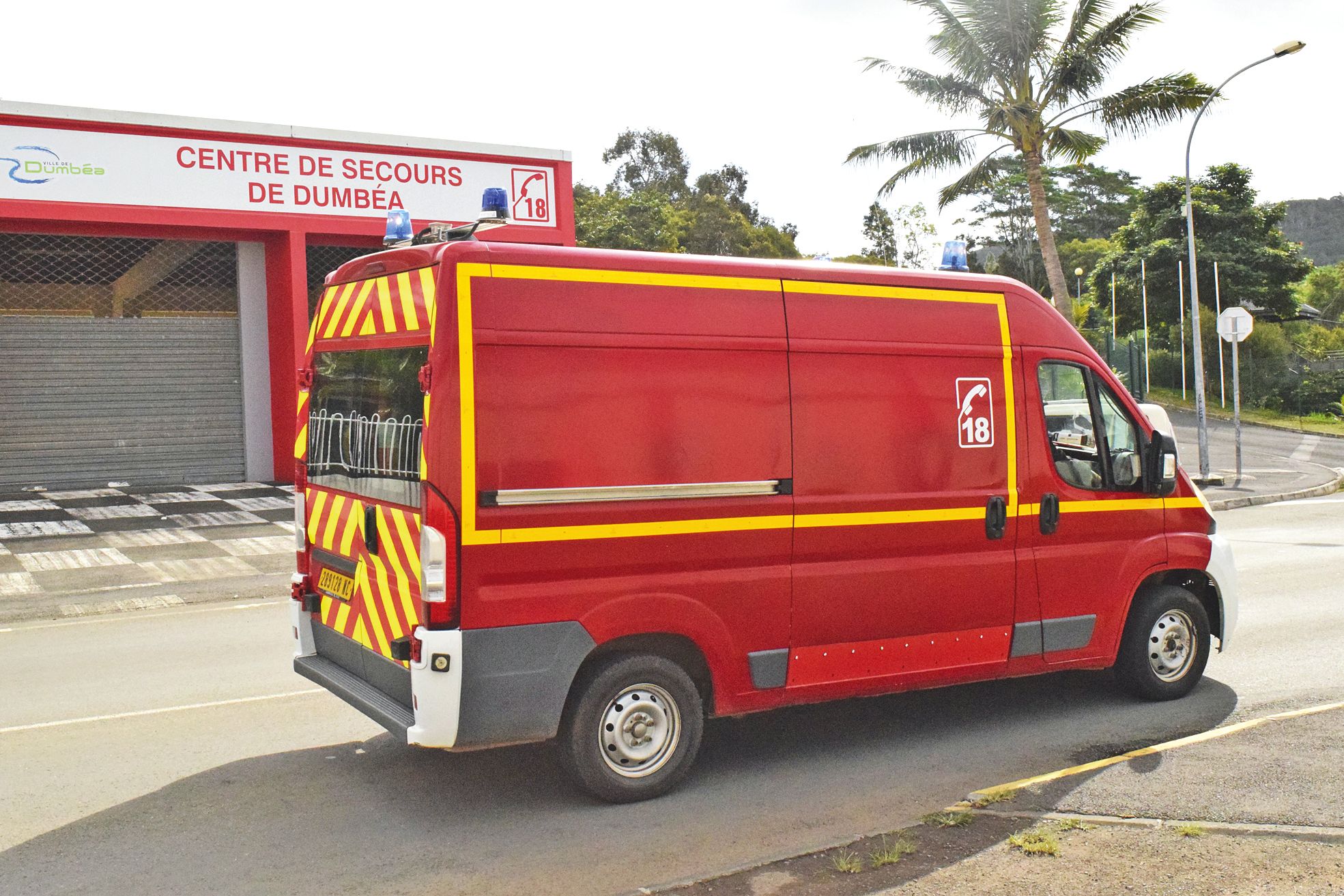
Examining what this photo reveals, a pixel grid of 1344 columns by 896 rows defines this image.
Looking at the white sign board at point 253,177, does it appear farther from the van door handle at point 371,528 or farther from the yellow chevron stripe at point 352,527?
the van door handle at point 371,528

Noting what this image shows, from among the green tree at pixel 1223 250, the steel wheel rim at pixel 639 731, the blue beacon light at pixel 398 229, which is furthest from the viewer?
the green tree at pixel 1223 250

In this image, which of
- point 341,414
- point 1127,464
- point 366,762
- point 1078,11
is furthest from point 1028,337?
point 1078,11

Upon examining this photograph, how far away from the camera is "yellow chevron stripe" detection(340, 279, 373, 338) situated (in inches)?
225

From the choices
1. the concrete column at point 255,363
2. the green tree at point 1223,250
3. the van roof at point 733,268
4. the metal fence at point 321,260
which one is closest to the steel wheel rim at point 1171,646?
the van roof at point 733,268

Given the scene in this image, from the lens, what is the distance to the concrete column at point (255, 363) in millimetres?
20172

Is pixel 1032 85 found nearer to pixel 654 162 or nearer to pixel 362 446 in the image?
pixel 362 446

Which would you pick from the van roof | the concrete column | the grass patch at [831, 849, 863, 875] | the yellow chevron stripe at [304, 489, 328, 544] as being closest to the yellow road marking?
the grass patch at [831, 849, 863, 875]

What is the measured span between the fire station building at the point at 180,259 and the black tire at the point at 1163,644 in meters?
14.5

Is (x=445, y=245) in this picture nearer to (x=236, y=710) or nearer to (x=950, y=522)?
(x=950, y=522)

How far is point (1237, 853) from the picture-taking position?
4.45m

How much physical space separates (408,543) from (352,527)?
692mm

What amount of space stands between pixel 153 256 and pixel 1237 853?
60.9ft

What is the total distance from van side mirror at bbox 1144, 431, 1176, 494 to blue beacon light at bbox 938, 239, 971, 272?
4.54 ft

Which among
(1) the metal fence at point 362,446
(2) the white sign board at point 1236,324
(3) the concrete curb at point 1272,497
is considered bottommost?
(3) the concrete curb at point 1272,497
